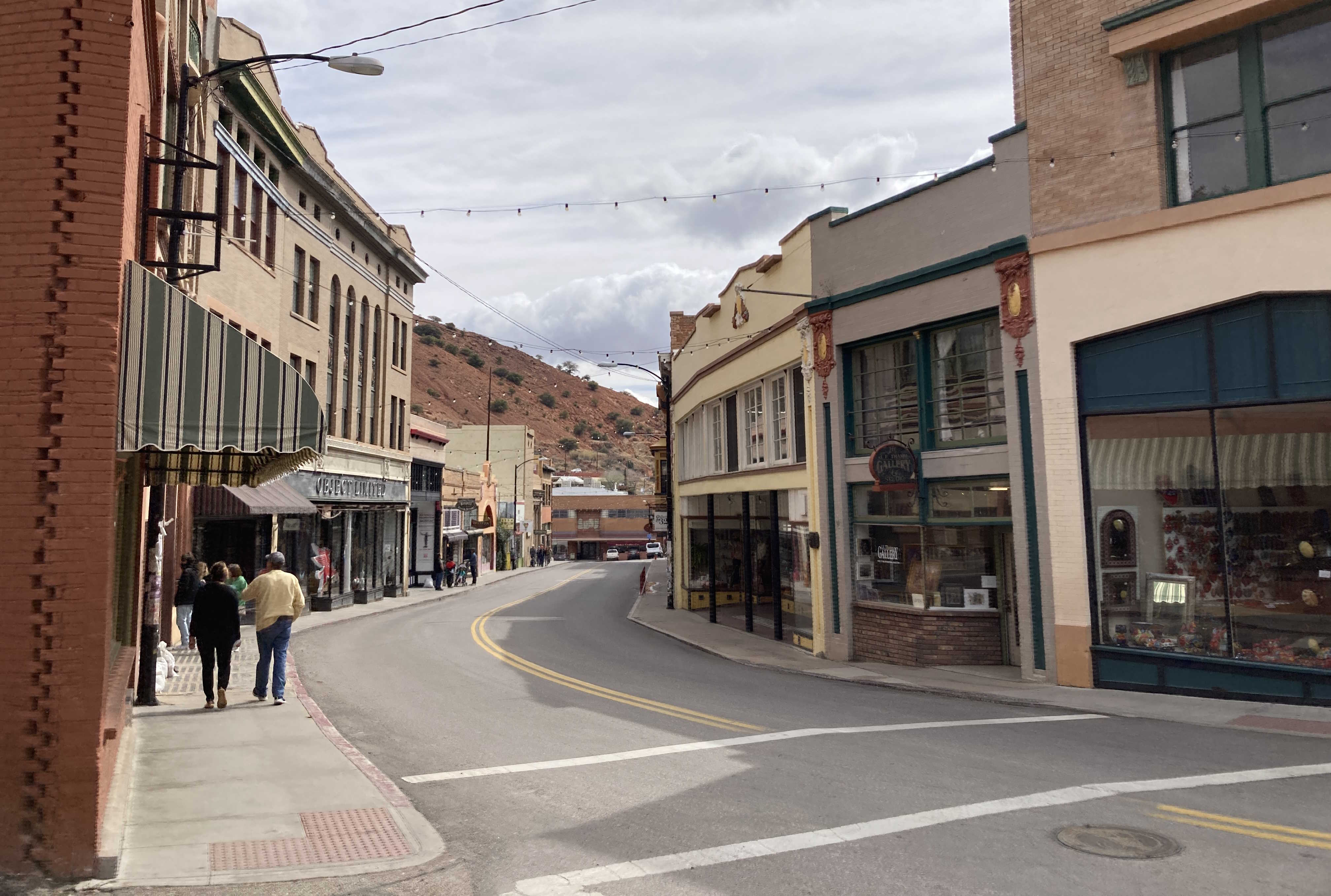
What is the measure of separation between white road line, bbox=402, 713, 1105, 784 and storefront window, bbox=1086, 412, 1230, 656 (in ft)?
7.26

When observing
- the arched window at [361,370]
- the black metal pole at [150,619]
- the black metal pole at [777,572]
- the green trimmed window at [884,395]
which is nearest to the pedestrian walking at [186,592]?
the black metal pole at [150,619]

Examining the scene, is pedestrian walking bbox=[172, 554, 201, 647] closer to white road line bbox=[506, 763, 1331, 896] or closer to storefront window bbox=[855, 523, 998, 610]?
storefront window bbox=[855, 523, 998, 610]

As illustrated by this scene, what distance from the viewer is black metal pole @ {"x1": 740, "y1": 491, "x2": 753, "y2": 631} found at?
884 inches

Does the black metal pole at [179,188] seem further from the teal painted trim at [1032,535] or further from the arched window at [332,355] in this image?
the arched window at [332,355]

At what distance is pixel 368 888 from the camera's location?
587 centimetres

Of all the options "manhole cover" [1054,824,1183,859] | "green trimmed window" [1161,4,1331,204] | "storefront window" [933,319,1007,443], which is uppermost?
"green trimmed window" [1161,4,1331,204]

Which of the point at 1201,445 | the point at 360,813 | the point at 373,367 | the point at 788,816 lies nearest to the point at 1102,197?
the point at 1201,445

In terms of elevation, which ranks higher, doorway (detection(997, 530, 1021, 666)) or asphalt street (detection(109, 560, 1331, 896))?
doorway (detection(997, 530, 1021, 666))

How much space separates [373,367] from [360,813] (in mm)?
29141

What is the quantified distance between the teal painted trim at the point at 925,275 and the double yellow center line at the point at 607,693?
8215 mm

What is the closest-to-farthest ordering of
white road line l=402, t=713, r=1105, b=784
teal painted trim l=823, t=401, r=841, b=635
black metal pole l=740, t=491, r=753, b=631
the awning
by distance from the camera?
white road line l=402, t=713, r=1105, b=784, teal painted trim l=823, t=401, r=841, b=635, the awning, black metal pole l=740, t=491, r=753, b=631

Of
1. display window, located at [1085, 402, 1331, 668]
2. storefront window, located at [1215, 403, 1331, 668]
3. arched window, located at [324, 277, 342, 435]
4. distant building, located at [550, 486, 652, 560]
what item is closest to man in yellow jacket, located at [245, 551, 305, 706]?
display window, located at [1085, 402, 1331, 668]

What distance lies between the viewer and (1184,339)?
42.1 ft

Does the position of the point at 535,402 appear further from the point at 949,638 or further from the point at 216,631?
the point at 216,631
